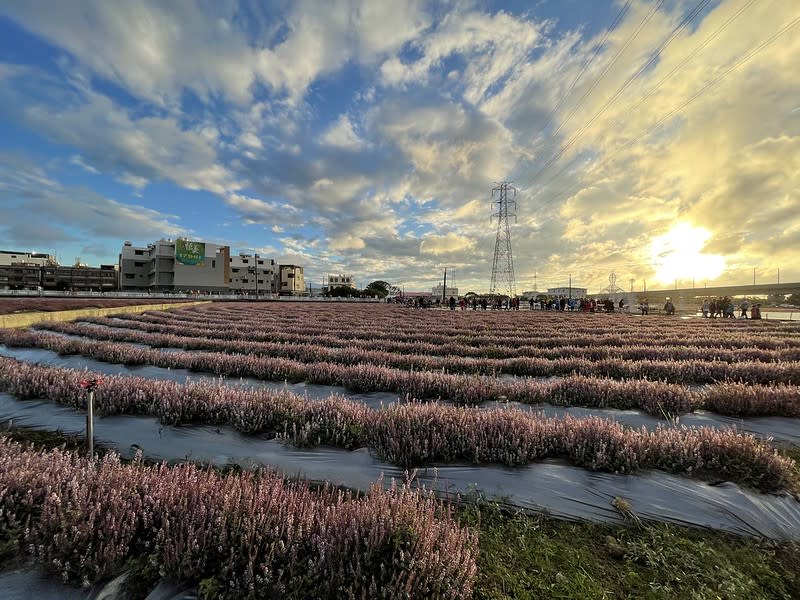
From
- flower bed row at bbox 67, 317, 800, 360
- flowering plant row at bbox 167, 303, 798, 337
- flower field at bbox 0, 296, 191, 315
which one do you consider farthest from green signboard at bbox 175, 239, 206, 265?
flower bed row at bbox 67, 317, 800, 360

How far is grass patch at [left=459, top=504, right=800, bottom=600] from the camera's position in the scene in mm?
2072

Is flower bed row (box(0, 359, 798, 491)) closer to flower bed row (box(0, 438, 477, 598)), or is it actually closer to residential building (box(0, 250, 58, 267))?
flower bed row (box(0, 438, 477, 598))

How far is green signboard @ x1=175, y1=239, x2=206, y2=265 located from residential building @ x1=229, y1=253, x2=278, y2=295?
45.2ft

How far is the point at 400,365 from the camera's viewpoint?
9250 millimetres

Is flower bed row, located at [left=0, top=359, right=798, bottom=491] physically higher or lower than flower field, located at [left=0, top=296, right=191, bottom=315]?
lower

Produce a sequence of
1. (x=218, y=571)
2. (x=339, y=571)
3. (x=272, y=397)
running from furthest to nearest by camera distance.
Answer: (x=272, y=397)
(x=218, y=571)
(x=339, y=571)

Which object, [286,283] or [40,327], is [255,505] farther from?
[286,283]

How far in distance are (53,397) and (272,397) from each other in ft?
12.2

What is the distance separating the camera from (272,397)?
512 centimetres

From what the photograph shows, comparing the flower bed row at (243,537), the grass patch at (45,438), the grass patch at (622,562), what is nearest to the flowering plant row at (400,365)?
the grass patch at (45,438)

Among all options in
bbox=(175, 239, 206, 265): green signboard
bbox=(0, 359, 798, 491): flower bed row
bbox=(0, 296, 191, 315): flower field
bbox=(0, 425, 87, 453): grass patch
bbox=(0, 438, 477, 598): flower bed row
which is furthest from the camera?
bbox=(175, 239, 206, 265): green signboard

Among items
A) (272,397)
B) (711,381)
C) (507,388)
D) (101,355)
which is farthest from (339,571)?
(101,355)

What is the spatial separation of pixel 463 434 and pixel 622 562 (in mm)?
1781

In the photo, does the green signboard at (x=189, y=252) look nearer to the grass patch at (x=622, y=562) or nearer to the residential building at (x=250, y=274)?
the residential building at (x=250, y=274)
